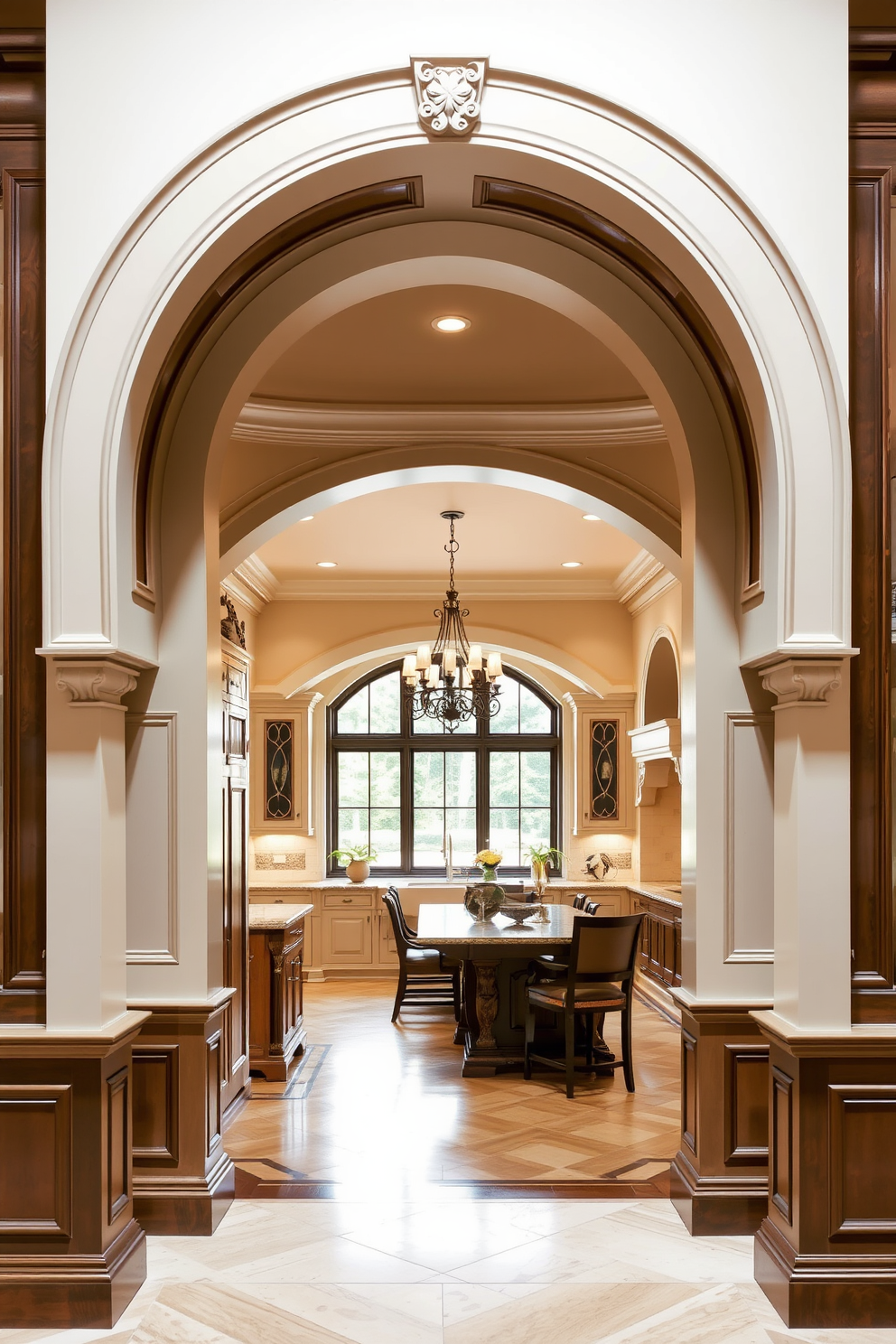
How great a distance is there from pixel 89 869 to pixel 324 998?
22.1ft

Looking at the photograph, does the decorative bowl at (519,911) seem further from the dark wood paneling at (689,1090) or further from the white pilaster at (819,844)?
the white pilaster at (819,844)

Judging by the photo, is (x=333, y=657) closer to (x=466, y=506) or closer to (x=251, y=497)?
(x=466, y=506)

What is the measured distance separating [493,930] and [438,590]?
4.52 m

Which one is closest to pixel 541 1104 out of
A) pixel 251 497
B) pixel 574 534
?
pixel 251 497

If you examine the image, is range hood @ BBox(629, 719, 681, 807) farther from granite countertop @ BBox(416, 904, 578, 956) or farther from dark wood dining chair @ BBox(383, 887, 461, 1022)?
dark wood dining chair @ BBox(383, 887, 461, 1022)

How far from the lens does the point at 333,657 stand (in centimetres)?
1061

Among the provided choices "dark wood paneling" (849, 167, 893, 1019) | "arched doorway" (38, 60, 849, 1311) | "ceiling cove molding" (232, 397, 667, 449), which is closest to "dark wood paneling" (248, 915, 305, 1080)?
"arched doorway" (38, 60, 849, 1311)

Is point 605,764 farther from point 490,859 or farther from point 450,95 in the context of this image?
point 450,95

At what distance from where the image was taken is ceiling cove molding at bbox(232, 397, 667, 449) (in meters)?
5.51

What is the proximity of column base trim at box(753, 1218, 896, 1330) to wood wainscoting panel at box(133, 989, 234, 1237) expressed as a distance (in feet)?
6.40

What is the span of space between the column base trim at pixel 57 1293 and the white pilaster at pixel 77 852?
0.66 m

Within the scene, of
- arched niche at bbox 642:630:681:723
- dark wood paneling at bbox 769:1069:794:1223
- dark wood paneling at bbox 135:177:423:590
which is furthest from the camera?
arched niche at bbox 642:630:681:723

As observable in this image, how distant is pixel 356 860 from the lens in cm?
1091

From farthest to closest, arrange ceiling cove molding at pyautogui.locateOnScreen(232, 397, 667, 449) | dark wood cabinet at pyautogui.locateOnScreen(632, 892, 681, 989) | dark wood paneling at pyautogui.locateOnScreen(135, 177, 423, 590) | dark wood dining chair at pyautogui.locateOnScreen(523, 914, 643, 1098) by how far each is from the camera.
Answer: dark wood cabinet at pyautogui.locateOnScreen(632, 892, 681, 989) → dark wood dining chair at pyautogui.locateOnScreen(523, 914, 643, 1098) → ceiling cove molding at pyautogui.locateOnScreen(232, 397, 667, 449) → dark wood paneling at pyautogui.locateOnScreen(135, 177, 423, 590)
